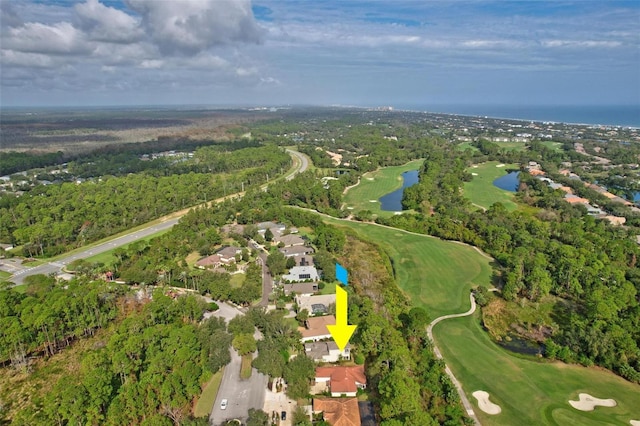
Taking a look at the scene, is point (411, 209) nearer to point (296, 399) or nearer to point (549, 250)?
point (549, 250)

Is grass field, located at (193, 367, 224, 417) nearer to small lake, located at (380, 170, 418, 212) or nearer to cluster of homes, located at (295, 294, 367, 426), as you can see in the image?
cluster of homes, located at (295, 294, 367, 426)

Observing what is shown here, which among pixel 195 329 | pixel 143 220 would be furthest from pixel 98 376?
pixel 143 220

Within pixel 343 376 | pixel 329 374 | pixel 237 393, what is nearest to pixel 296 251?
pixel 329 374

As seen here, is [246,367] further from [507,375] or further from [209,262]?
[209,262]

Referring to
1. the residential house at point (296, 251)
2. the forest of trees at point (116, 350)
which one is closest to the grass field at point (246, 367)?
the forest of trees at point (116, 350)

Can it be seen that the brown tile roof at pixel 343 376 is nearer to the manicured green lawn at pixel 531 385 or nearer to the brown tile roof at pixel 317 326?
the brown tile roof at pixel 317 326

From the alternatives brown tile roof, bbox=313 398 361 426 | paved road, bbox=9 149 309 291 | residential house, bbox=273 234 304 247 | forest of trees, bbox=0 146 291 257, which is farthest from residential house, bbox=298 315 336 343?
forest of trees, bbox=0 146 291 257
